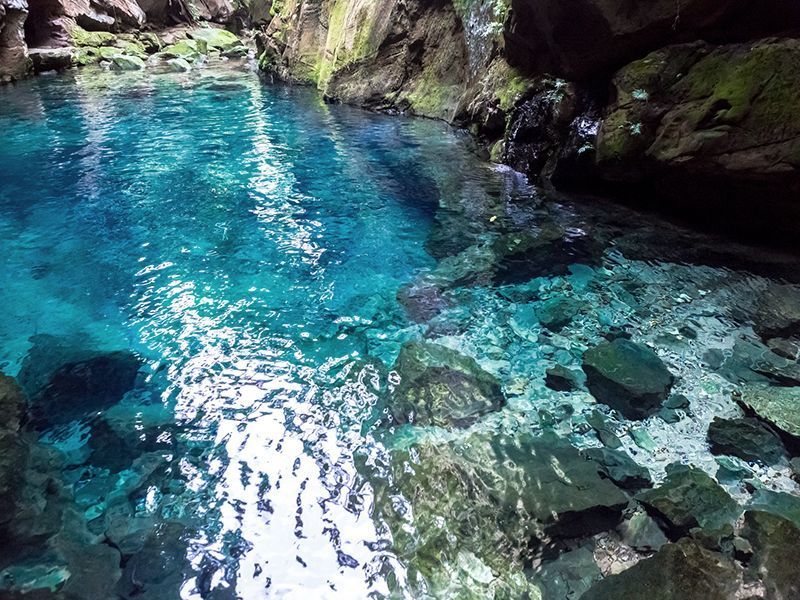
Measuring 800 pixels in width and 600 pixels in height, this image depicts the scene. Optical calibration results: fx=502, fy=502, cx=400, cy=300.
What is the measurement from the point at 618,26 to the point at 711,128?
2.70 m

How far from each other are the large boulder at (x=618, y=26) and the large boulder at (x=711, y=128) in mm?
282

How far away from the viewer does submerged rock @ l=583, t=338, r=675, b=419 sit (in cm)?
480

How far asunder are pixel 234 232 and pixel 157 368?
155 inches

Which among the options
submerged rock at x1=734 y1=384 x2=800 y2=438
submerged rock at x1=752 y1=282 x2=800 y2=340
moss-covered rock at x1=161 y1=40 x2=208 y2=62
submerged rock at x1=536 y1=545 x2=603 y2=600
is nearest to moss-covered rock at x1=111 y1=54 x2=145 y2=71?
moss-covered rock at x1=161 y1=40 x2=208 y2=62

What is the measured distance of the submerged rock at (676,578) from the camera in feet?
→ 9.70

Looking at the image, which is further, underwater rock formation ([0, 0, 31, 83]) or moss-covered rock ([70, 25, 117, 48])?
moss-covered rock ([70, 25, 117, 48])

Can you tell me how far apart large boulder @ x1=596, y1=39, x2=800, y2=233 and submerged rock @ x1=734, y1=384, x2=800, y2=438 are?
325 cm

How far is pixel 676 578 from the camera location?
9.86 ft

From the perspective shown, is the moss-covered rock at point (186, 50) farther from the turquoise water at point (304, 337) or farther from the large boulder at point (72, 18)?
the turquoise water at point (304, 337)

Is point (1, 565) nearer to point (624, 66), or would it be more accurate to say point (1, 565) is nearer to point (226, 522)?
point (226, 522)

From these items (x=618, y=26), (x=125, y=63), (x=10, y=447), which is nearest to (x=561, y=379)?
(x=10, y=447)

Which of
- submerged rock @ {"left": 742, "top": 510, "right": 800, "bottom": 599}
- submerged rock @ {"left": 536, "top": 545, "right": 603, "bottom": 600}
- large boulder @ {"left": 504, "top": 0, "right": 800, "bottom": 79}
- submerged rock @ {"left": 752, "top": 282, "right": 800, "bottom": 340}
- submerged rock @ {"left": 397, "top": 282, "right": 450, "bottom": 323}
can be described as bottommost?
submerged rock @ {"left": 397, "top": 282, "right": 450, "bottom": 323}

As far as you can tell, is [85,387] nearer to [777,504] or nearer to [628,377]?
[628,377]

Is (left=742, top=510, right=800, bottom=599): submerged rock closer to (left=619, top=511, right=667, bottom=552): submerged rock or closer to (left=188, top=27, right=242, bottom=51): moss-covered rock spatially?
(left=619, top=511, right=667, bottom=552): submerged rock
